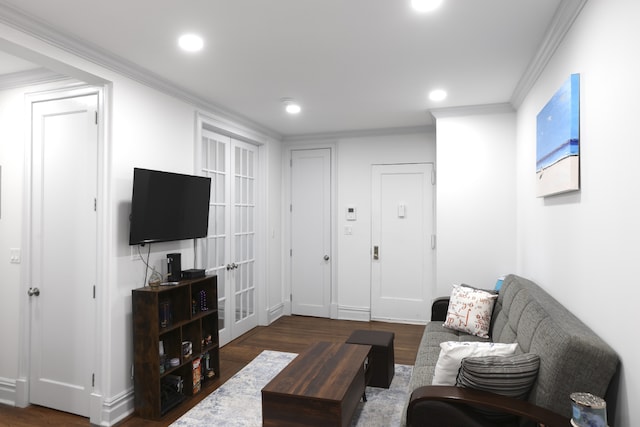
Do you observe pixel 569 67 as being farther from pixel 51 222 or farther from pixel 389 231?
pixel 51 222

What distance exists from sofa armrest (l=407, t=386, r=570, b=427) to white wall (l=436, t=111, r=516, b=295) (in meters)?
2.39

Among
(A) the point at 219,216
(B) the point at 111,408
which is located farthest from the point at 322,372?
(A) the point at 219,216

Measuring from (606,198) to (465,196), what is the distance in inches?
95.7

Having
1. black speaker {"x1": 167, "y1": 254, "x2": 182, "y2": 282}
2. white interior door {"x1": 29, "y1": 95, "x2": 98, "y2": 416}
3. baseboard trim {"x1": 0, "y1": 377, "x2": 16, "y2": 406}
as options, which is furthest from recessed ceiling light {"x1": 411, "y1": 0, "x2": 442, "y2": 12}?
baseboard trim {"x1": 0, "y1": 377, "x2": 16, "y2": 406}

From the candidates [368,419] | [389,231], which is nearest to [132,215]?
[368,419]

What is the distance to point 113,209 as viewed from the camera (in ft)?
9.03

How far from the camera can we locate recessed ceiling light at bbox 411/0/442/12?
6.64ft

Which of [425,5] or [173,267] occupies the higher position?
[425,5]

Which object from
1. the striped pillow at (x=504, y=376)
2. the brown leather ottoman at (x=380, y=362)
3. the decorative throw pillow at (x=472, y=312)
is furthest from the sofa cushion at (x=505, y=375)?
the brown leather ottoman at (x=380, y=362)

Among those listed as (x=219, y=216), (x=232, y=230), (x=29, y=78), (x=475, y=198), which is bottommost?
(x=232, y=230)

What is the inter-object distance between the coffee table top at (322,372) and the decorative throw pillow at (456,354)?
0.60 meters

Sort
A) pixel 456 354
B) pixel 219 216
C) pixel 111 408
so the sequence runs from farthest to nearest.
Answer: pixel 219 216 → pixel 111 408 → pixel 456 354

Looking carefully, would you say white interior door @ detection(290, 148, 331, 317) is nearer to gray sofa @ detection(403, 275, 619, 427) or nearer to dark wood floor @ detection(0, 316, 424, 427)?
dark wood floor @ detection(0, 316, 424, 427)

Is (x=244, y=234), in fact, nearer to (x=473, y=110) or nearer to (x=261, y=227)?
(x=261, y=227)
